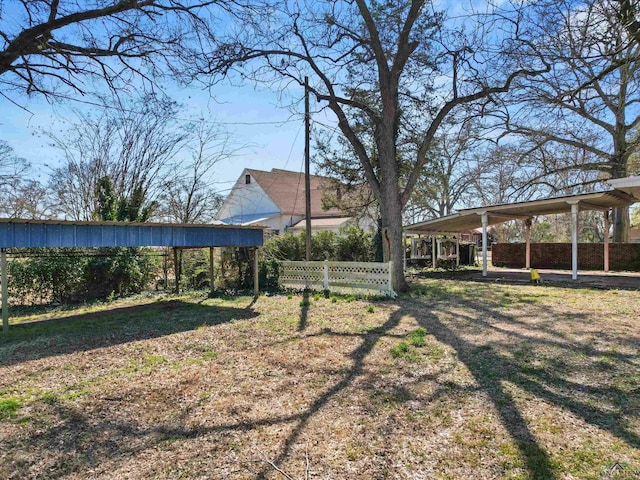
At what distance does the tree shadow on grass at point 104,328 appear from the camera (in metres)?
6.15

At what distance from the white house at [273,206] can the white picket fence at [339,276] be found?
10951mm

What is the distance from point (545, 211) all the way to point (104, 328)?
16400 millimetres

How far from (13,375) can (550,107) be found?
10.6 m

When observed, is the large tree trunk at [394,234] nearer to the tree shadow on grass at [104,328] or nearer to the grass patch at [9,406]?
the tree shadow on grass at [104,328]

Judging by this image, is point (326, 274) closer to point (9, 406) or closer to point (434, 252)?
point (434, 252)

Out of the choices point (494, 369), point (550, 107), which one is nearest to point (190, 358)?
point (494, 369)

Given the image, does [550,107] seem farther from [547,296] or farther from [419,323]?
[419,323]

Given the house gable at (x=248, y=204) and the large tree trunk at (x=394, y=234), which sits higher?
the house gable at (x=248, y=204)

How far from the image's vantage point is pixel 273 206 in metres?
26.0

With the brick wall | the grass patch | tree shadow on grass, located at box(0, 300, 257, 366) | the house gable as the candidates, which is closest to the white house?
the house gable

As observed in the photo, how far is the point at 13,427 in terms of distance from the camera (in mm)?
3479

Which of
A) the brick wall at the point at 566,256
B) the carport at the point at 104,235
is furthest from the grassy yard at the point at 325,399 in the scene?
the brick wall at the point at 566,256

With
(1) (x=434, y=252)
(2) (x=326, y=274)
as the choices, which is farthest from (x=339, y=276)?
(1) (x=434, y=252)

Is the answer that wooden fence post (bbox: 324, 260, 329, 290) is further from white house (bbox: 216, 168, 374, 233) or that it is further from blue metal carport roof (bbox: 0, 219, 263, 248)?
white house (bbox: 216, 168, 374, 233)
